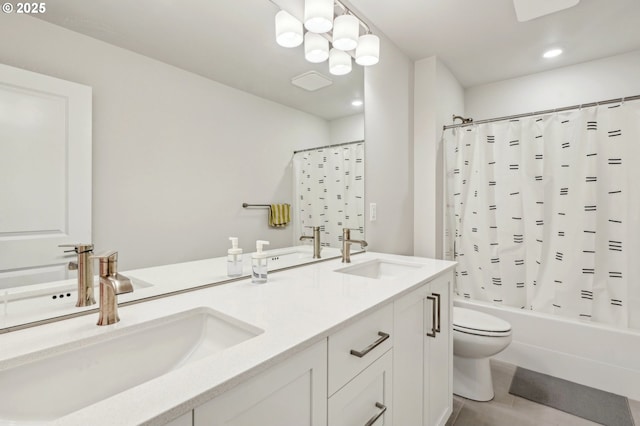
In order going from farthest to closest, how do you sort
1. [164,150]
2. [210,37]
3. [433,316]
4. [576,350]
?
[576,350], [433,316], [210,37], [164,150]

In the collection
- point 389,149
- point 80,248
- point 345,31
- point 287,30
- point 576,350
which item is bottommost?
point 576,350

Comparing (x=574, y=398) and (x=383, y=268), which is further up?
(x=383, y=268)

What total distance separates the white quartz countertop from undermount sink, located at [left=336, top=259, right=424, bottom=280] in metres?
0.27

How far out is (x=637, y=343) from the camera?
73.0 inches

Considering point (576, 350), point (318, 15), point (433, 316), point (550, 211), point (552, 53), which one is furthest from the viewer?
point (552, 53)

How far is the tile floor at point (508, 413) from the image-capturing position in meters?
1.67

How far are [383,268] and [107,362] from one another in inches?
56.4

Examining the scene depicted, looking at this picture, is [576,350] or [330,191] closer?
[330,191]

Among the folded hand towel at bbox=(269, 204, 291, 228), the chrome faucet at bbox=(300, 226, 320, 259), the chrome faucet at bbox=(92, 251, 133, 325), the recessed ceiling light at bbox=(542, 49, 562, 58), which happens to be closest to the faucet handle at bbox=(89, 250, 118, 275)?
the chrome faucet at bbox=(92, 251, 133, 325)

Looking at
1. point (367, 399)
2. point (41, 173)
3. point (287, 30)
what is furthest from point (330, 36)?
point (367, 399)

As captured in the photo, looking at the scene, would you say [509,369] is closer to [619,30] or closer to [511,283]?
[511,283]

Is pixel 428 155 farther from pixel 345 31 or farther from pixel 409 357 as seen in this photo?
pixel 409 357

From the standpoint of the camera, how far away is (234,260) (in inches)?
47.1

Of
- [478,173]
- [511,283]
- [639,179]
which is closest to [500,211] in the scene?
[478,173]
